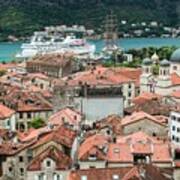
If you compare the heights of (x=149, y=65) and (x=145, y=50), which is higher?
(x=149, y=65)

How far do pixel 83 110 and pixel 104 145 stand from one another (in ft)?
41.8

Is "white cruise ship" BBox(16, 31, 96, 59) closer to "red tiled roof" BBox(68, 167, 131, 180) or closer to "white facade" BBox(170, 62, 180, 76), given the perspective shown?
"white facade" BBox(170, 62, 180, 76)

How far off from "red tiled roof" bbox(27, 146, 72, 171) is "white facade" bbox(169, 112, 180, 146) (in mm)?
7692

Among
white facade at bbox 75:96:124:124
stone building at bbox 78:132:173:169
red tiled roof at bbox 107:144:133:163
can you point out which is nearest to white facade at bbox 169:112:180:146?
stone building at bbox 78:132:173:169

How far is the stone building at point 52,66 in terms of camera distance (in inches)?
3142

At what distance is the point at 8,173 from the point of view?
34969 millimetres

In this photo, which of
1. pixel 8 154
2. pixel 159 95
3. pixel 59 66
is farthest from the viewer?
pixel 59 66

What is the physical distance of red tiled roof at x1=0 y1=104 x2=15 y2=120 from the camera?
47188 millimetres

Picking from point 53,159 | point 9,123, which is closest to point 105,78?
point 9,123

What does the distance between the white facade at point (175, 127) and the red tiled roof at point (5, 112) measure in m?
11.2

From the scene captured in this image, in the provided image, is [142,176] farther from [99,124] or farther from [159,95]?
[159,95]

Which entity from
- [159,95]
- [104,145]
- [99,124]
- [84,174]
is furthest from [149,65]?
[84,174]

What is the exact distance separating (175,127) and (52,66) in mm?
42939

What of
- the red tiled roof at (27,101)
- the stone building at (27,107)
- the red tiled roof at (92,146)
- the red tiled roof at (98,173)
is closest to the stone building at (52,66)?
the red tiled roof at (27,101)
